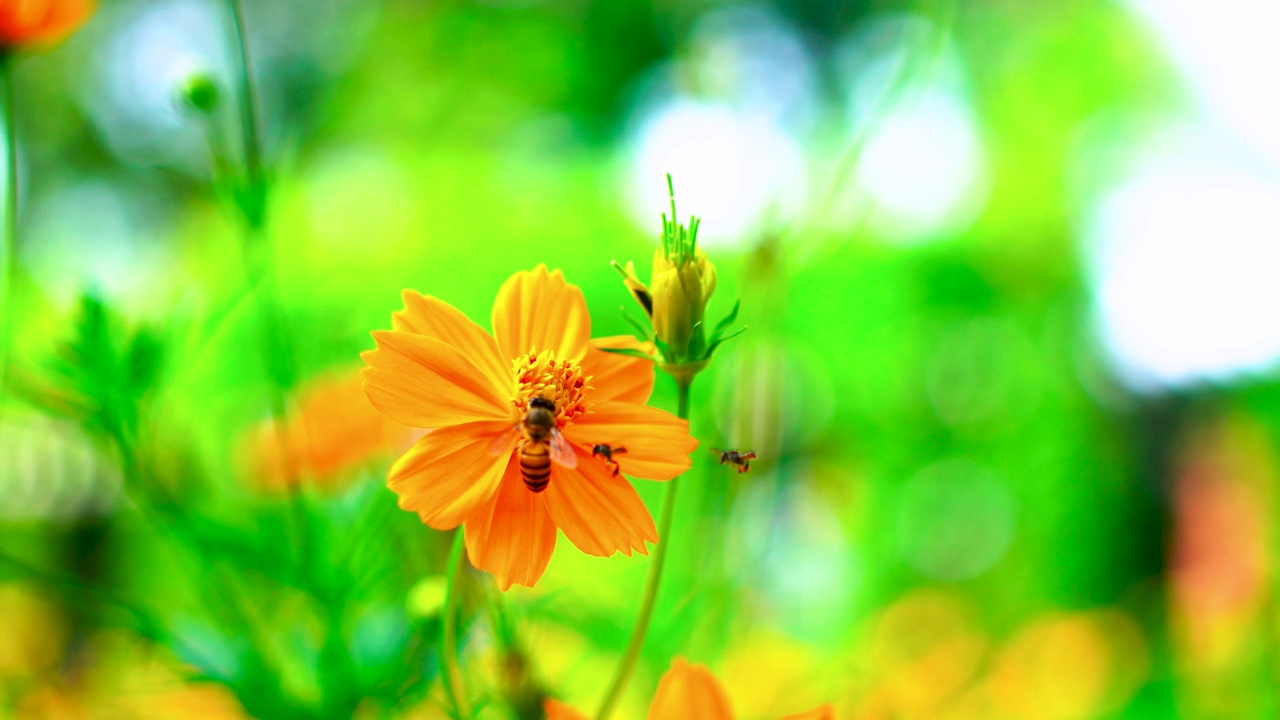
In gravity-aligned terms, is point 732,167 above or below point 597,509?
above

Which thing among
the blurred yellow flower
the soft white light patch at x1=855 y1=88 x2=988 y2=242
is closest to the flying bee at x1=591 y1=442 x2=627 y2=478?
the blurred yellow flower

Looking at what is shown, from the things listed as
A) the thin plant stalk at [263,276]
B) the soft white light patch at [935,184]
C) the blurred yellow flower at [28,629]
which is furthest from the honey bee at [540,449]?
the soft white light patch at [935,184]

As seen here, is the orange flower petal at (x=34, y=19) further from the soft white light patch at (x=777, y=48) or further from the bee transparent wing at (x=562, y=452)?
the soft white light patch at (x=777, y=48)

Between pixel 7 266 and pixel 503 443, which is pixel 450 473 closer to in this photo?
pixel 503 443

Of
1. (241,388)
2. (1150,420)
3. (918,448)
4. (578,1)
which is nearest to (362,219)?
(241,388)

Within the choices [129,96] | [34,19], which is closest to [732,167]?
[34,19]

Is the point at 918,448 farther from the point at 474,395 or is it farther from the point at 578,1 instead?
the point at 578,1
